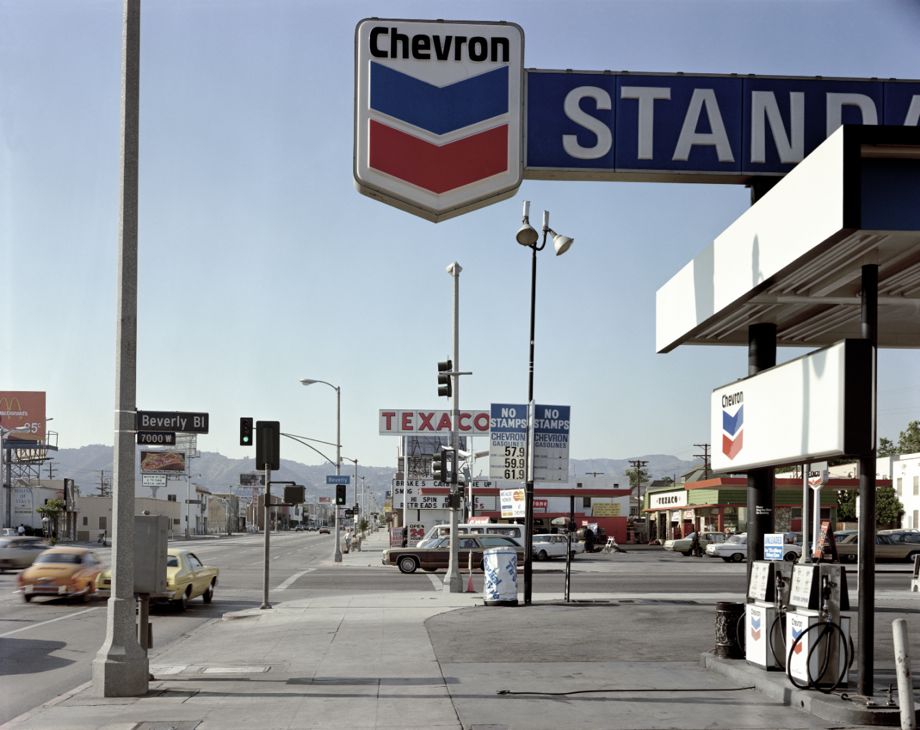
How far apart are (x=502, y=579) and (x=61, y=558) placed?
36.1ft

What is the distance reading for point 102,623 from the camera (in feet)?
67.5

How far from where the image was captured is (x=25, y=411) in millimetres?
112438

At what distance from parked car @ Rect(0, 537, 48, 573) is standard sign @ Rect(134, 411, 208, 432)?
24.8 m

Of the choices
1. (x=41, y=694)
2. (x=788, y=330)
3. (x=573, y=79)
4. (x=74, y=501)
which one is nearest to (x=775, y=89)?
(x=573, y=79)

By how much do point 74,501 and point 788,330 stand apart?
354 feet

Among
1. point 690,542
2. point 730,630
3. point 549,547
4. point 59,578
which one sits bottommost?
point 690,542

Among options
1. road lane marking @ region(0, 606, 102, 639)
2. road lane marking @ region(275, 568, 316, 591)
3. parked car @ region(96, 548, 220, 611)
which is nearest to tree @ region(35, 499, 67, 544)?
road lane marking @ region(275, 568, 316, 591)

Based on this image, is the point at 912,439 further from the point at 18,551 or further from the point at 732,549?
the point at 18,551

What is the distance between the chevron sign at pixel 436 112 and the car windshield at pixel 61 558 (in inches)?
701

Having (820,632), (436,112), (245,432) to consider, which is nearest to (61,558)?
(245,432)

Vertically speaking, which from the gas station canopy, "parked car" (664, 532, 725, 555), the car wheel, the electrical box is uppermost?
the gas station canopy

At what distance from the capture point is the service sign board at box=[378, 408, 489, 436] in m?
91.1

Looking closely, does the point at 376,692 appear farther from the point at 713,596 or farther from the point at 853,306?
the point at 713,596

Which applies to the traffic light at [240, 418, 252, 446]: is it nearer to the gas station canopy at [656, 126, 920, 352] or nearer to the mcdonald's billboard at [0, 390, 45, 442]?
the gas station canopy at [656, 126, 920, 352]
